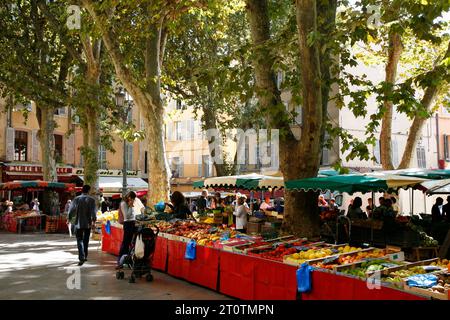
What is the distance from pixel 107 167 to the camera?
35750mm

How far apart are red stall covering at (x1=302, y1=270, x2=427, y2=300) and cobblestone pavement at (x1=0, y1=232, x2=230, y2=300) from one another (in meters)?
2.11

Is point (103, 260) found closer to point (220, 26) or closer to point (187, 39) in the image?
point (220, 26)

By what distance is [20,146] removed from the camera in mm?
30484

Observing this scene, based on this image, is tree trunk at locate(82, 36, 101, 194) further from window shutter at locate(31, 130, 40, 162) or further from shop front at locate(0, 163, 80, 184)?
window shutter at locate(31, 130, 40, 162)

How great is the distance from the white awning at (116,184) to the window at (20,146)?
4.10 meters

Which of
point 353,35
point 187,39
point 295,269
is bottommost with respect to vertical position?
point 295,269

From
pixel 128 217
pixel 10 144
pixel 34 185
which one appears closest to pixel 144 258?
pixel 128 217

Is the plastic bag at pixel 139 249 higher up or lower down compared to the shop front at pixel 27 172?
lower down

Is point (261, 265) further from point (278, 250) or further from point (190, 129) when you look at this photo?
point (190, 129)

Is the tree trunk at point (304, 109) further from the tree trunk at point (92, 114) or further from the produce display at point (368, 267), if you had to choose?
the tree trunk at point (92, 114)

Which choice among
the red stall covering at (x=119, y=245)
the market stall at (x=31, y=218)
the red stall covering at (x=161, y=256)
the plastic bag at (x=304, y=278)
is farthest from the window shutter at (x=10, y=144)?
the plastic bag at (x=304, y=278)

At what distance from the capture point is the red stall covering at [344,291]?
5.13 metres
